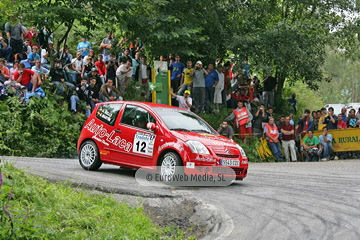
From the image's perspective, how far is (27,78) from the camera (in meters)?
19.0

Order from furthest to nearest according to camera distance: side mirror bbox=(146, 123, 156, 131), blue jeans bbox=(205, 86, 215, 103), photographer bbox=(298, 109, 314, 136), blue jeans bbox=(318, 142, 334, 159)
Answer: blue jeans bbox=(205, 86, 215, 103), photographer bbox=(298, 109, 314, 136), blue jeans bbox=(318, 142, 334, 159), side mirror bbox=(146, 123, 156, 131)

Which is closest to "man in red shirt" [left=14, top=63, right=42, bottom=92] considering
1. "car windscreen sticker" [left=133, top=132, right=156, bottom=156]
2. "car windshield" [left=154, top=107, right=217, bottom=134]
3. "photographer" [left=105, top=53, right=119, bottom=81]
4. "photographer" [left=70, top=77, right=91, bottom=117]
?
"photographer" [left=70, top=77, right=91, bottom=117]

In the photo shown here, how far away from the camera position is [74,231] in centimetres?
657

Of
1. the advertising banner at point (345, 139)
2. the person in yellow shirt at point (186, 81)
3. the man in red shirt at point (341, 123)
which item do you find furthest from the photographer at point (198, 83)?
the man in red shirt at point (341, 123)

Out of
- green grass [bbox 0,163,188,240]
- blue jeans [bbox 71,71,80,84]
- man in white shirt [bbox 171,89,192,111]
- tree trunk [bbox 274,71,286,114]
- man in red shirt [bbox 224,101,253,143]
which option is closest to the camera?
green grass [bbox 0,163,188,240]

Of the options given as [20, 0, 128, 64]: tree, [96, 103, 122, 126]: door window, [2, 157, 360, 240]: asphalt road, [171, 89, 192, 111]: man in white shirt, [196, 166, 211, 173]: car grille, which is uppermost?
[20, 0, 128, 64]: tree

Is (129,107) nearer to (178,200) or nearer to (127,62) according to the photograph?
(178,200)

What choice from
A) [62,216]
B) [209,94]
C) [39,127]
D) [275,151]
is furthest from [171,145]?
[209,94]

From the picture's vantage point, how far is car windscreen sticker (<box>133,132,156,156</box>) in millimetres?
12359

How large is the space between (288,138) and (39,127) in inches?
394

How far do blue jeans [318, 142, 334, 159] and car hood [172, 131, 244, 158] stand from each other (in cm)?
1040

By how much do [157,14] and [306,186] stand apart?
43.2ft

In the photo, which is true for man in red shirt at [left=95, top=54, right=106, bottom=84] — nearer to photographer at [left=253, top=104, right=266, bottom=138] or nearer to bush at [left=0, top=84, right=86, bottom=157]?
bush at [left=0, top=84, right=86, bottom=157]

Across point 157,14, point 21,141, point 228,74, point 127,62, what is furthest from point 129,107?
point 228,74
